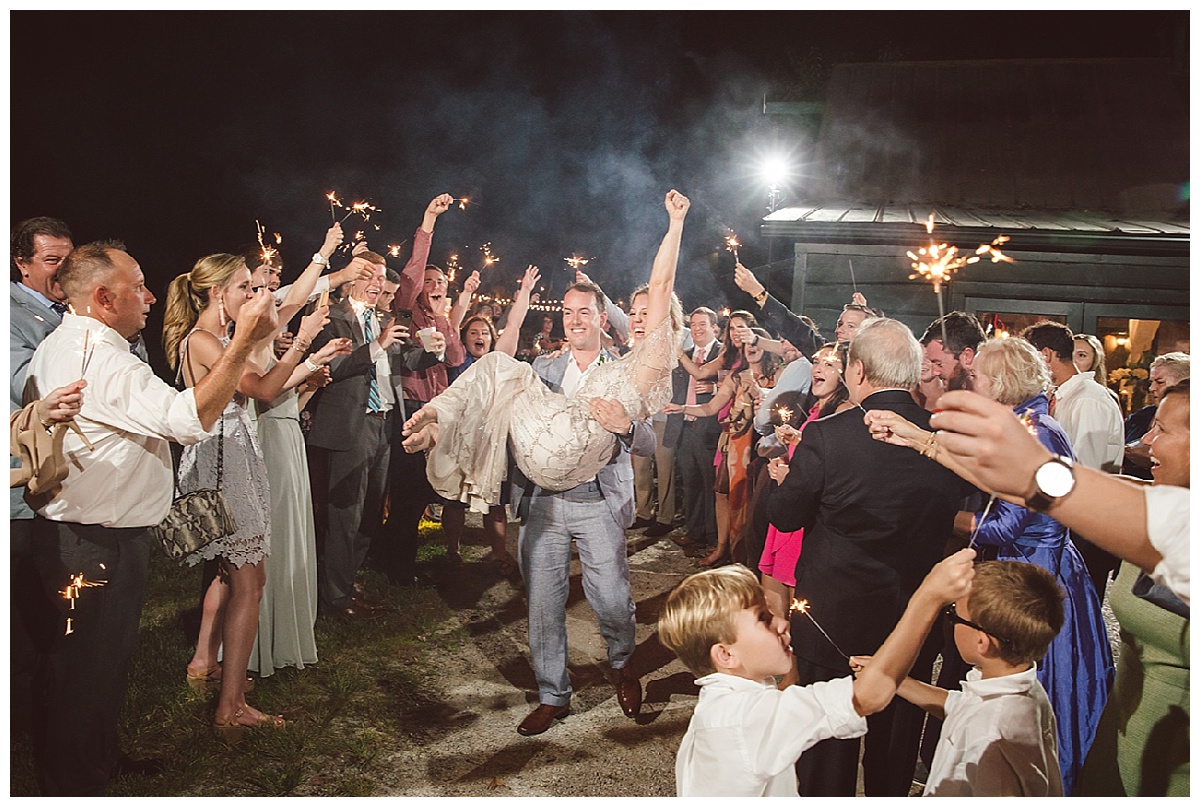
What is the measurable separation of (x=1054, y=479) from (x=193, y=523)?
2920mm

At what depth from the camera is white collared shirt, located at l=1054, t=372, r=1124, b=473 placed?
3512 mm

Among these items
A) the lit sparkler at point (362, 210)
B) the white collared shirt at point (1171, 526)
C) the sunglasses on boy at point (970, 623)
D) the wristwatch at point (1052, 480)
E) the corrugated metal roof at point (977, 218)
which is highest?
the corrugated metal roof at point (977, 218)

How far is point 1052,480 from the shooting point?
1535mm

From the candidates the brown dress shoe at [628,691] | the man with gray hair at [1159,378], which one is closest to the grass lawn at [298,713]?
the brown dress shoe at [628,691]

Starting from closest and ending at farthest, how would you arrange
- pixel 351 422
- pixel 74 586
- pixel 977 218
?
pixel 74 586 → pixel 351 422 → pixel 977 218

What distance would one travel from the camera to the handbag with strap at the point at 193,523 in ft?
9.29

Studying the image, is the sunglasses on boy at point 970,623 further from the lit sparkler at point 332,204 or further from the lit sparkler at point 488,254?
the lit sparkler at point 332,204

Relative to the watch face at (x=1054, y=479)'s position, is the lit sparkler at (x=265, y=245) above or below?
above

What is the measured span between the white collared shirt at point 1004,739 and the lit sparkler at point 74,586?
2780 mm

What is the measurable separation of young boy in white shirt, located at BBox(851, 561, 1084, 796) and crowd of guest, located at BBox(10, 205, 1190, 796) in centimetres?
1

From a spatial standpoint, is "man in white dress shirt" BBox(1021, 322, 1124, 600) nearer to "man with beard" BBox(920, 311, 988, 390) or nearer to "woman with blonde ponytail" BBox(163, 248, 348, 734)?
"man with beard" BBox(920, 311, 988, 390)

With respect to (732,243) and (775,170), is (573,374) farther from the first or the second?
(775,170)

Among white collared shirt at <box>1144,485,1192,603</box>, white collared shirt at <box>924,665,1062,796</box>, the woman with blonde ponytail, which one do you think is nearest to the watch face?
white collared shirt at <box>1144,485,1192,603</box>

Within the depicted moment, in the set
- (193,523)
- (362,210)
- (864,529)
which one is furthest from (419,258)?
(864,529)
